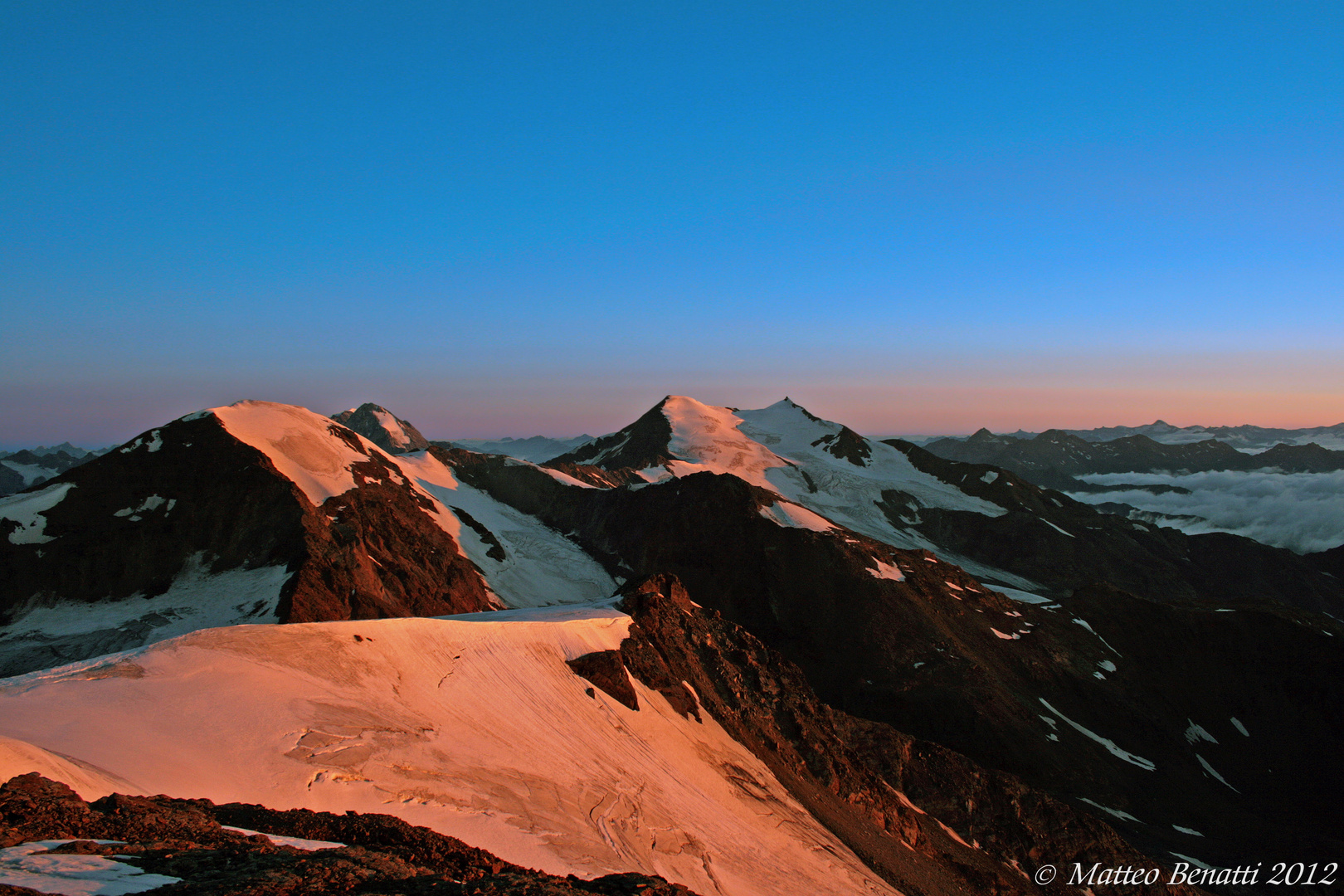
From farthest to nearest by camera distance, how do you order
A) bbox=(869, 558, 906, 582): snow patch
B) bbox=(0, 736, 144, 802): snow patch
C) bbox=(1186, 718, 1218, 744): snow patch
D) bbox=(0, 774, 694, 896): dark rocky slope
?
bbox=(869, 558, 906, 582): snow patch < bbox=(1186, 718, 1218, 744): snow patch < bbox=(0, 736, 144, 802): snow patch < bbox=(0, 774, 694, 896): dark rocky slope

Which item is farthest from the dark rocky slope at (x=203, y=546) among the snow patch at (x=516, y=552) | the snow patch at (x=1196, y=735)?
the snow patch at (x=1196, y=735)

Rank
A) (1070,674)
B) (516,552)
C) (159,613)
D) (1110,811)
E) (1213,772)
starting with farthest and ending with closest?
(516,552) < (1070,674) < (1213,772) < (159,613) < (1110,811)

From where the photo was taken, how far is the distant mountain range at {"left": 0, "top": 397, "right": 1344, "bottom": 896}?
66.3ft

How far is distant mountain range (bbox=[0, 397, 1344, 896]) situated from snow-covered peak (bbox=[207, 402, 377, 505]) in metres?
0.51

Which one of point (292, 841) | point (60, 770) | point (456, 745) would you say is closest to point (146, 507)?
point (456, 745)

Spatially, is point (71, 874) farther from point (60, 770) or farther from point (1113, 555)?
point (1113, 555)

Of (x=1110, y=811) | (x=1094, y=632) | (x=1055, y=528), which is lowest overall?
(x=1110, y=811)

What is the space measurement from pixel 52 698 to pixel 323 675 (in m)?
6.88

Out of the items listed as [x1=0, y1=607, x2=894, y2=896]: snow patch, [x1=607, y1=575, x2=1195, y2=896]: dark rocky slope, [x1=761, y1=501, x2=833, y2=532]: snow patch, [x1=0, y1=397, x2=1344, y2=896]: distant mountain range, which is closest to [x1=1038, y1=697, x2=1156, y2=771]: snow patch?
[x1=0, y1=397, x2=1344, y2=896]: distant mountain range

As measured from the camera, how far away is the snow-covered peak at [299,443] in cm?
6901

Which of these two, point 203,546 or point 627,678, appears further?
point 203,546

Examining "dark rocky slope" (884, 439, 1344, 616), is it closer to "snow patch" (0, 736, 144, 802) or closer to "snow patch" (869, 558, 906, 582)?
"snow patch" (869, 558, 906, 582)

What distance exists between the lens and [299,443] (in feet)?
246

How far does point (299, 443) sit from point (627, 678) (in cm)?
5895
